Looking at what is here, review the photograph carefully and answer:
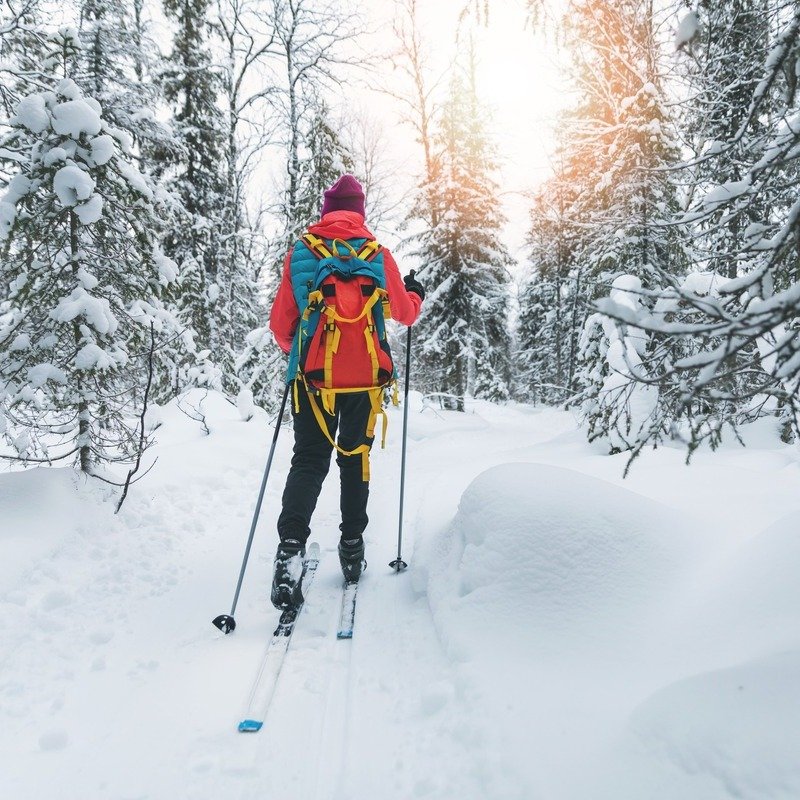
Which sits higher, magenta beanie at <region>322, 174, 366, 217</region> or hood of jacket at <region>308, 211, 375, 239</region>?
magenta beanie at <region>322, 174, 366, 217</region>

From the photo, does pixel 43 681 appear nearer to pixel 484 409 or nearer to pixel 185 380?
pixel 185 380

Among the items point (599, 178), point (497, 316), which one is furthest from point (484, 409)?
point (599, 178)

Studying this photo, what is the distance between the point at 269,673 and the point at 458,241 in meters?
15.8

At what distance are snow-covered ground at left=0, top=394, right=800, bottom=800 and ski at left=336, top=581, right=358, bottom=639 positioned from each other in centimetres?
7

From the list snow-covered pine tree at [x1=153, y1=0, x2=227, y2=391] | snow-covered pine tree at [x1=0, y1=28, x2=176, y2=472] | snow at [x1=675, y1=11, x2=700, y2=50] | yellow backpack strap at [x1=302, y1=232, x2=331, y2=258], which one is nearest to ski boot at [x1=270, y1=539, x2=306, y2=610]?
yellow backpack strap at [x1=302, y1=232, x2=331, y2=258]

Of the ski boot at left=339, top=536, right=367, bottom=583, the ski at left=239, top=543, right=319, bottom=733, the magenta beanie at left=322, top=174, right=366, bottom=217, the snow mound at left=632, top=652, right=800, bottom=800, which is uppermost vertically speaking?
the magenta beanie at left=322, top=174, right=366, bottom=217

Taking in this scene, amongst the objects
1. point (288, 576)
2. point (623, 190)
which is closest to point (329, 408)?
point (288, 576)

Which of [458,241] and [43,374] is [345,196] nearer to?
[43,374]

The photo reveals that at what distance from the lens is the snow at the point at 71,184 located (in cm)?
392

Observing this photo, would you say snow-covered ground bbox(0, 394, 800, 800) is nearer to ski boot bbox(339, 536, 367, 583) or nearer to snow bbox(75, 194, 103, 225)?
ski boot bbox(339, 536, 367, 583)

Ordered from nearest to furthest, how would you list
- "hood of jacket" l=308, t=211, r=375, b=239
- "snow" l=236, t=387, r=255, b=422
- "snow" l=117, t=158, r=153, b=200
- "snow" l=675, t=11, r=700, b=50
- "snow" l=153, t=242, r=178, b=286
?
"snow" l=675, t=11, r=700, b=50, "hood of jacket" l=308, t=211, r=375, b=239, "snow" l=117, t=158, r=153, b=200, "snow" l=153, t=242, r=178, b=286, "snow" l=236, t=387, r=255, b=422

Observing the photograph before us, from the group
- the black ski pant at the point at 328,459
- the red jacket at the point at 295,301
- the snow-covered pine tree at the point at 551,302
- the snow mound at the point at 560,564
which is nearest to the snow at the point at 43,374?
the red jacket at the point at 295,301

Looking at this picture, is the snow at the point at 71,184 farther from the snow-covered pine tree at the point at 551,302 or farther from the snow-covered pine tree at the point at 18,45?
the snow-covered pine tree at the point at 551,302

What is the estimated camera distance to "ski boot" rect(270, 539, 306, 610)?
9.80ft
